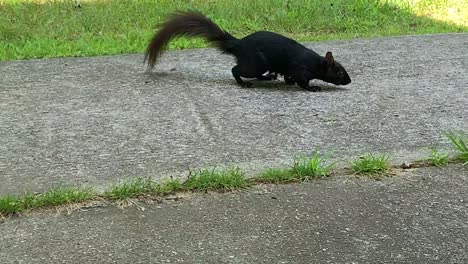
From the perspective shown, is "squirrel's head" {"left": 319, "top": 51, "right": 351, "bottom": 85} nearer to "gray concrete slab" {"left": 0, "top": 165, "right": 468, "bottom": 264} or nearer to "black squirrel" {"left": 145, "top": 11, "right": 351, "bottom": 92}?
"black squirrel" {"left": 145, "top": 11, "right": 351, "bottom": 92}

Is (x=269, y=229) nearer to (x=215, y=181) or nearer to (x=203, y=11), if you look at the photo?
(x=215, y=181)

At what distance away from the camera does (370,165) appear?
2924 mm

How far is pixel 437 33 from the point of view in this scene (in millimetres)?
5824

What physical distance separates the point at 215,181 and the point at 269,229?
0.43 meters

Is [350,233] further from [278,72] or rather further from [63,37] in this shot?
[63,37]

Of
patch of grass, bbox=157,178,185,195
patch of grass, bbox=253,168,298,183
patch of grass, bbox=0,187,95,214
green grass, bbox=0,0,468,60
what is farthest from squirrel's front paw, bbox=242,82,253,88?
patch of grass, bbox=0,187,95,214

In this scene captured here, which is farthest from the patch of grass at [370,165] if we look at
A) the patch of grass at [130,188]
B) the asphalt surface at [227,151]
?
the patch of grass at [130,188]

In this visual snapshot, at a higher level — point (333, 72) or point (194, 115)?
point (333, 72)

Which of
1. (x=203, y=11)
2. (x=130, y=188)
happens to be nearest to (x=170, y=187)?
(x=130, y=188)

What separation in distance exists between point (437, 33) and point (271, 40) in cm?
229

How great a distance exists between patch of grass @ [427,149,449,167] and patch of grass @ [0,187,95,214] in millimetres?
1613

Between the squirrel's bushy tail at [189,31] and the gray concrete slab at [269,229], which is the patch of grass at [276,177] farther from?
the squirrel's bushy tail at [189,31]

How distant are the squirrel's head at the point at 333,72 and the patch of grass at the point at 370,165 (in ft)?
4.20

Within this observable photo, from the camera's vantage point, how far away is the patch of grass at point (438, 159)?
3029 mm
